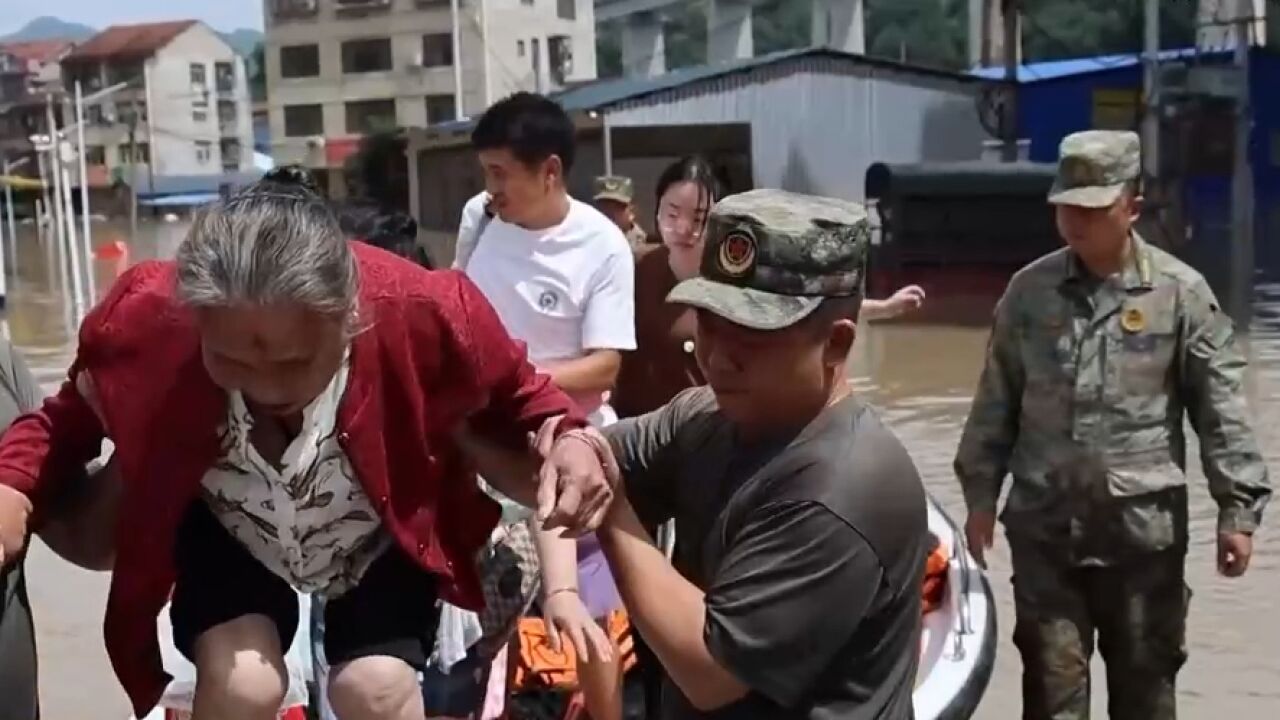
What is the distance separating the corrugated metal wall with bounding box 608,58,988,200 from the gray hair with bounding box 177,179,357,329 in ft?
75.1

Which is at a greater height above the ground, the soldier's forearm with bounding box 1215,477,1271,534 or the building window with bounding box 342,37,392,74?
the building window with bounding box 342,37,392,74

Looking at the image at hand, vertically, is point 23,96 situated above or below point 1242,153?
above

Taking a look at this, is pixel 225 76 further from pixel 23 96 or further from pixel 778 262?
pixel 778 262

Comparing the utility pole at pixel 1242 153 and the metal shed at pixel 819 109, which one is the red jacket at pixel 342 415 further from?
the utility pole at pixel 1242 153

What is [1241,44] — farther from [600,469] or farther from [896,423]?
[600,469]

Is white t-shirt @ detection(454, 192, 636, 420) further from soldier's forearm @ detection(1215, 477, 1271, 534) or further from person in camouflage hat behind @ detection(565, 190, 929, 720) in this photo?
person in camouflage hat behind @ detection(565, 190, 929, 720)

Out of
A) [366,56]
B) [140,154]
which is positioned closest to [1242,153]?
[366,56]

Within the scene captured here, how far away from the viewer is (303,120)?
64.1 metres

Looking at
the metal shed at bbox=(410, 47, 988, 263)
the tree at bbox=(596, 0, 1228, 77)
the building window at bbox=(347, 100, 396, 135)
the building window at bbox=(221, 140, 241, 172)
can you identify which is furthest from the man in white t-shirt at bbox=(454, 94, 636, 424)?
the building window at bbox=(221, 140, 241, 172)

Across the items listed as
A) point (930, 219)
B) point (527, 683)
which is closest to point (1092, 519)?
point (527, 683)

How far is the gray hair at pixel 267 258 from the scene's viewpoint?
207 cm

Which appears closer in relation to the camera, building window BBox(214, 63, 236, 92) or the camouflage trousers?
the camouflage trousers

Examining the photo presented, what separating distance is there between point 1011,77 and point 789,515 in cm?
2770

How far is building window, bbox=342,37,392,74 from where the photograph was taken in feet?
203
